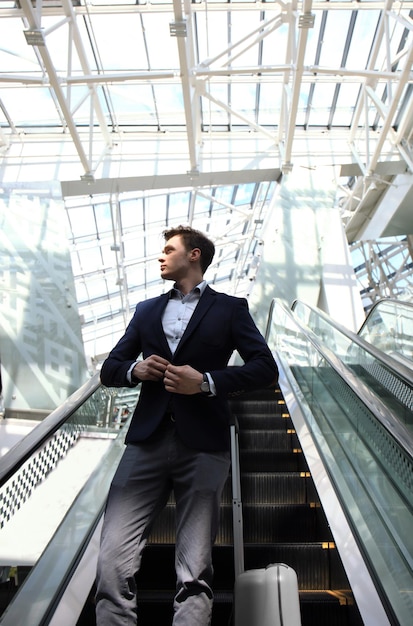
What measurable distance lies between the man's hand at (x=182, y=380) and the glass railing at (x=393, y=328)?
4.63 m

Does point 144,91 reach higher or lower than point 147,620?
higher

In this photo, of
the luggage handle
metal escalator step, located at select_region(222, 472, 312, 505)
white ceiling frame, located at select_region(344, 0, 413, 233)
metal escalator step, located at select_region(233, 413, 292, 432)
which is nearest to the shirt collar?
the luggage handle

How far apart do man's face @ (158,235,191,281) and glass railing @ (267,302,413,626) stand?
1.25m

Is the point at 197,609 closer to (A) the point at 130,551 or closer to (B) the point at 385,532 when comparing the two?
(A) the point at 130,551

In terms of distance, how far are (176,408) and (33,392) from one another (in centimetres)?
946

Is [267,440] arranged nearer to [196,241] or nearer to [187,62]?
[196,241]

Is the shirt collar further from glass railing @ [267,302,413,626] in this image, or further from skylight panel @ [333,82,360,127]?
skylight panel @ [333,82,360,127]

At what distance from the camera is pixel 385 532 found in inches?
116

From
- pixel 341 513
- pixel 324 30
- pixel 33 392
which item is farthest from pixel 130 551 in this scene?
pixel 324 30

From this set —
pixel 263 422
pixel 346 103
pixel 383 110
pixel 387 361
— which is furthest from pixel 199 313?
pixel 346 103

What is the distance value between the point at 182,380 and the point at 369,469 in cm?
160

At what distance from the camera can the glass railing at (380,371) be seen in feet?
12.6

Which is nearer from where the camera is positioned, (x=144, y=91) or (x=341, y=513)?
(x=341, y=513)

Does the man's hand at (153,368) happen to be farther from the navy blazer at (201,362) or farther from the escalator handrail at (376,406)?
the escalator handrail at (376,406)
